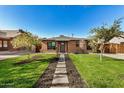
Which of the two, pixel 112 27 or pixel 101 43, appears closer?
pixel 112 27

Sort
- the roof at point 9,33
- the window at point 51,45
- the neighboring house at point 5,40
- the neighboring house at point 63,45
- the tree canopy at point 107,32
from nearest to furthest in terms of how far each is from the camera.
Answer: the tree canopy at point 107,32 < the roof at point 9,33 < the neighboring house at point 5,40 < the neighboring house at point 63,45 < the window at point 51,45

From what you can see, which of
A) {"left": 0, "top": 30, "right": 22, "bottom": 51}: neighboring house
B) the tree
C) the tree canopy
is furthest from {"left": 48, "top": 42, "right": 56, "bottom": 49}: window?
the tree canopy

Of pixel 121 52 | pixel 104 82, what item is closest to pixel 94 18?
pixel 104 82

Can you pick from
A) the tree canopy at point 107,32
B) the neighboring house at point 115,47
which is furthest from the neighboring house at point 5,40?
the tree canopy at point 107,32

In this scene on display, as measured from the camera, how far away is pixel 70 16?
8.14 m

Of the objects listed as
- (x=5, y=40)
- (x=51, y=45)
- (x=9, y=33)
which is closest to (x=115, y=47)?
(x=51, y=45)

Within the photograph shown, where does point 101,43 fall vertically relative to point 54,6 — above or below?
below

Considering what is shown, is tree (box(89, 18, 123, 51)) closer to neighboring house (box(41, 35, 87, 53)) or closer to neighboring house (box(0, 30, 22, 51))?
neighboring house (box(41, 35, 87, 53))

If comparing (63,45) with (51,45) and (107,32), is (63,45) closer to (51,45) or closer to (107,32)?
(51,45)

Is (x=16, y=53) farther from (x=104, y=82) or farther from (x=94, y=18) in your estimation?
(x=104, y=82)

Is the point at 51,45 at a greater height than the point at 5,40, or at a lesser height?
lesser

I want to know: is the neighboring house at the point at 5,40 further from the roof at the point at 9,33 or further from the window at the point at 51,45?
the window at the point at 51,45
